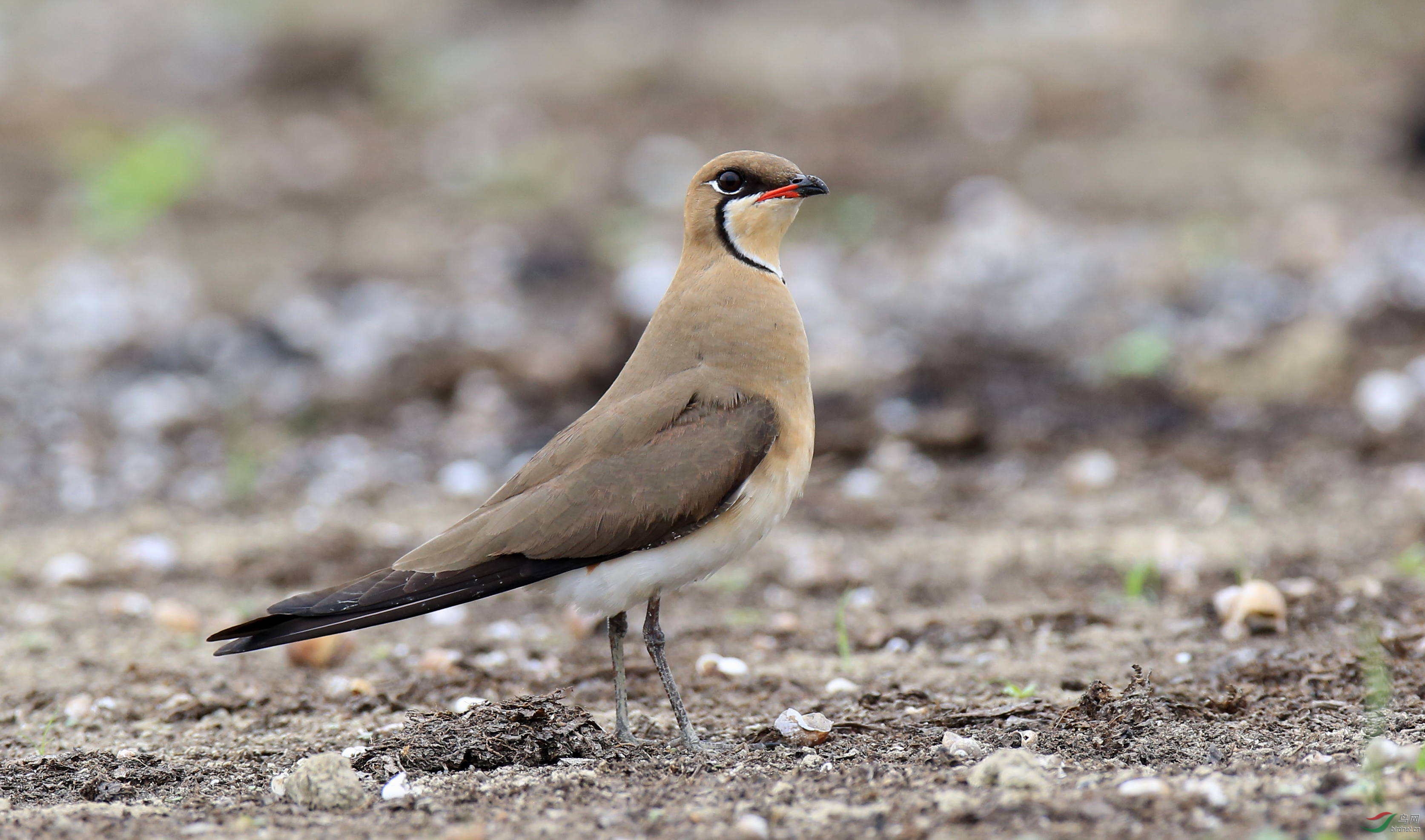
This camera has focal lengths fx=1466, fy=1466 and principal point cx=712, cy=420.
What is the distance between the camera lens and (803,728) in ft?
12.4

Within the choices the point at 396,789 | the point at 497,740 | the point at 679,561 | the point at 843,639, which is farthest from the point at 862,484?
the point at 396,789

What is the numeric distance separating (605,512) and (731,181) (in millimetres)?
1134

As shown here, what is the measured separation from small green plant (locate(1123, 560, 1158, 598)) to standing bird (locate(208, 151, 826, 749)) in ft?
5.26

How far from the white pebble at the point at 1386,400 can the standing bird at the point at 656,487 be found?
3.92 m

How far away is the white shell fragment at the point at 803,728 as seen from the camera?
3.71 metres

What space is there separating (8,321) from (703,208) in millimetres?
6719

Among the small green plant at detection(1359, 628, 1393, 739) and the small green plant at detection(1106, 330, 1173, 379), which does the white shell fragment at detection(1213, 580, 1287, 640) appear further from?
the small green plant at detection(1106, 330, 1173, 379)

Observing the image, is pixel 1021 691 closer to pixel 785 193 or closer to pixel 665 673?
pixel 665 673

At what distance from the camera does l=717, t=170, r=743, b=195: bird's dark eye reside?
4.30 m

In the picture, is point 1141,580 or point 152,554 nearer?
point 1141,580

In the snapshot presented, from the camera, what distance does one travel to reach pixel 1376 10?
13.4m

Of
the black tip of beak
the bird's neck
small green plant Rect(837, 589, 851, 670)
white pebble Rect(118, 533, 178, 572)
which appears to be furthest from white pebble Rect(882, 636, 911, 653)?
white pebble Rect(118, 533, 178, 572)

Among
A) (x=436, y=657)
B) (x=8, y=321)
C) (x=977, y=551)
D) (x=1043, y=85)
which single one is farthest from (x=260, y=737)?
(x=1043, y=85)

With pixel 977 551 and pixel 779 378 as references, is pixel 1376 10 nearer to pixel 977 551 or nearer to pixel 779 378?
pixel 977 551
